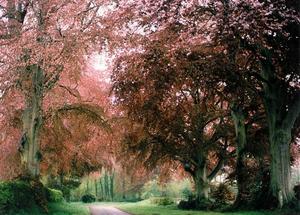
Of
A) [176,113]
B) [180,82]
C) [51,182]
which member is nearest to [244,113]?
[176,113]

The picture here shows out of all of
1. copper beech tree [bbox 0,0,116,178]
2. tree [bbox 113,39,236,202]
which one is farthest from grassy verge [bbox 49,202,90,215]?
tree [bbox 113,39,236,202]

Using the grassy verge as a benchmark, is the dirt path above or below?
below

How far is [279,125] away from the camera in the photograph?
70.8 ft

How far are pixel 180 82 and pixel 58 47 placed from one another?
6.54 meters

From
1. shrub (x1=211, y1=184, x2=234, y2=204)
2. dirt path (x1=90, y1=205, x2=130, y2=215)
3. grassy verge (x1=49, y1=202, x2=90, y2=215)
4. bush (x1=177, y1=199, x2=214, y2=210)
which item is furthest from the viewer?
shrub (x1=211, y1=184, x2=234, y2=204)

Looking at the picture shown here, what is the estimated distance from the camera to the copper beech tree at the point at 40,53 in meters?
21.7

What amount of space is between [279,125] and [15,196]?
12.9 meters

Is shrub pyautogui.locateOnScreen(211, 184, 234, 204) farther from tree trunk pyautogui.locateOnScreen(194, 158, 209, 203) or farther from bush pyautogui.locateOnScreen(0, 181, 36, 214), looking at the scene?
bush pyautogui.locateOnScreen(0, 181, 36, 214)

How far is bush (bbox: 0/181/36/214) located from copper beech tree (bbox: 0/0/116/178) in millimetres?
2444

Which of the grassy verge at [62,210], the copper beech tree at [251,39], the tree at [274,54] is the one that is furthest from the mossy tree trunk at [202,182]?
the copper beech tree at [251,39]

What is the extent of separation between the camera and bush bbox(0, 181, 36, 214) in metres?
17.6

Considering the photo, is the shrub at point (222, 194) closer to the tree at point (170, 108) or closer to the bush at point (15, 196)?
the tree at point (170, 108)

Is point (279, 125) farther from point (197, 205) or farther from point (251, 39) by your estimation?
point (197, 205)

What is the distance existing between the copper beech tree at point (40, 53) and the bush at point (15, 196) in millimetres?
Answer: 2444
